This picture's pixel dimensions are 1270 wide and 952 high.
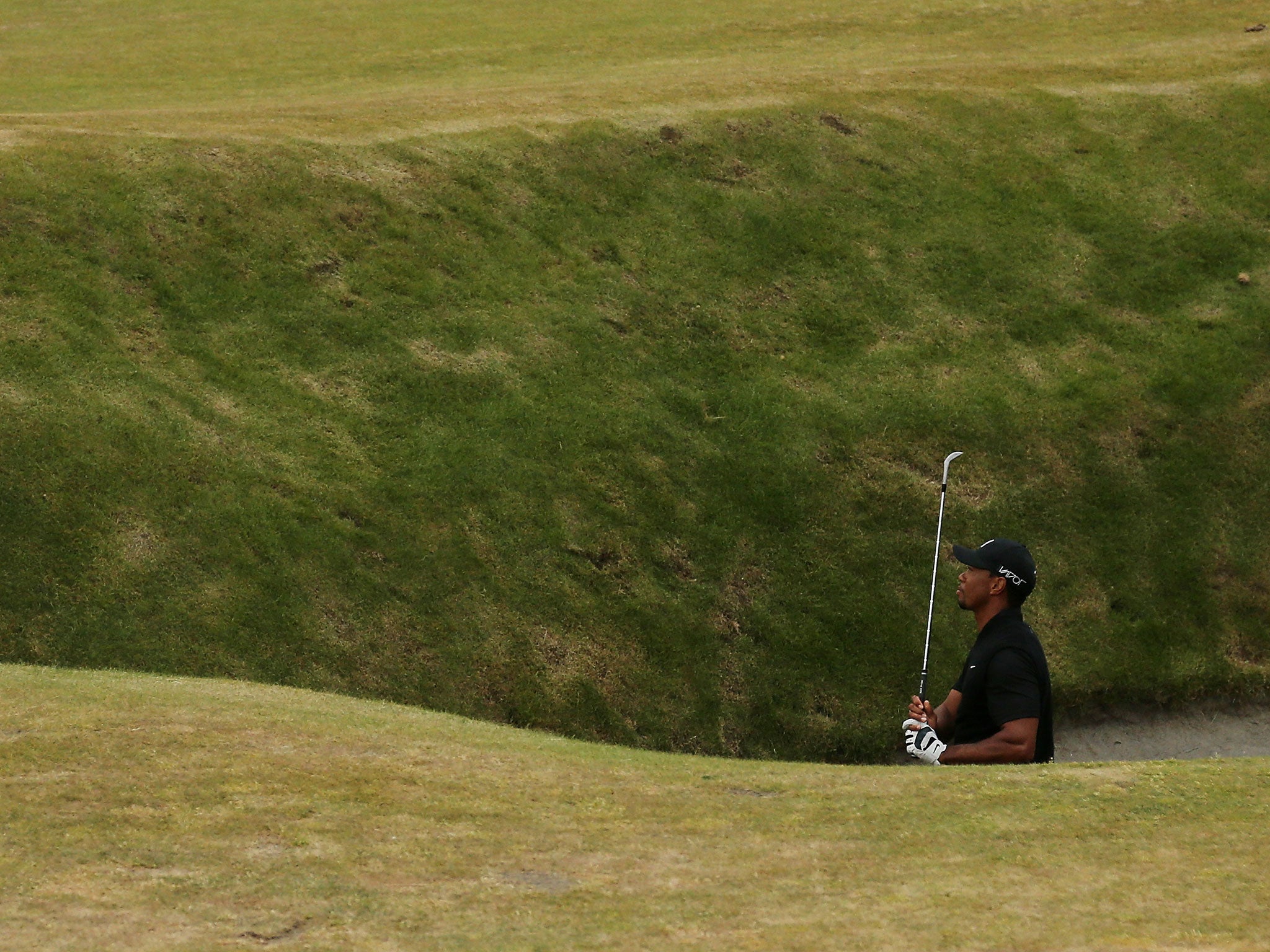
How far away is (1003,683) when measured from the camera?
36.4 ft

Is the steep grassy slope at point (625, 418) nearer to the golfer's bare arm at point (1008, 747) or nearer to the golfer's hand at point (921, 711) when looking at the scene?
the golfer's hand at point (921, 711)

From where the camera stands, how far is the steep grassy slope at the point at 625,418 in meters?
17.6

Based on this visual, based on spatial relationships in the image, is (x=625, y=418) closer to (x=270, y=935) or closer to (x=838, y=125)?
(x=838, y=125)

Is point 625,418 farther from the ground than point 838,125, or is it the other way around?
point 838,125

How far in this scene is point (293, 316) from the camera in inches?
810

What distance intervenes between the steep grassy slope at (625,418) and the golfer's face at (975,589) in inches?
265

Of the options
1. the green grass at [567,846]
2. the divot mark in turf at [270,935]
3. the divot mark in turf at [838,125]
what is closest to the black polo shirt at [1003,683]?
the green grass at [567,846]

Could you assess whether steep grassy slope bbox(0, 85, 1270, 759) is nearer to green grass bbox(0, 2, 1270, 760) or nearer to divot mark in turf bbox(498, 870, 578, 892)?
green grass bbox(0, 2, 1270, 760)

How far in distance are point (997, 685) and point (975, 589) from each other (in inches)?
35.1

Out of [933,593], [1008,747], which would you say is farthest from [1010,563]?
[933,593]

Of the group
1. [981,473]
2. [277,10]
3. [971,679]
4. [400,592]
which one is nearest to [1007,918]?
[971,679]

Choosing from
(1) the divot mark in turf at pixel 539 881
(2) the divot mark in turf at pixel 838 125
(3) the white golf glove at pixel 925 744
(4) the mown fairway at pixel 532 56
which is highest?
(4) the mown fairway at pixel 532 56

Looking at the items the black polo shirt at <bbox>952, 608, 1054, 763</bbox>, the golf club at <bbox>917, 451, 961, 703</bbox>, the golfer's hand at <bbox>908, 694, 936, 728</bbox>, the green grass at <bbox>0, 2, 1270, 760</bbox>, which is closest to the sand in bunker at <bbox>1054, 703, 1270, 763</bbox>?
the green grass at <bbox>0, 2, 1270, 760</bbox>

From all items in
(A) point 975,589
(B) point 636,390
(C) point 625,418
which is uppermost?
(B) point 636,390
